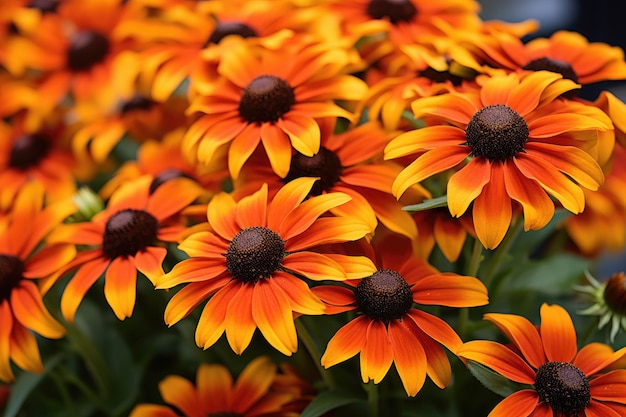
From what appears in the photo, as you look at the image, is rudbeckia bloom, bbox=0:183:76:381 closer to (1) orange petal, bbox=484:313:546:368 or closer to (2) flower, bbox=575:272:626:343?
(1) orange petal, bbox=484:313:546:368

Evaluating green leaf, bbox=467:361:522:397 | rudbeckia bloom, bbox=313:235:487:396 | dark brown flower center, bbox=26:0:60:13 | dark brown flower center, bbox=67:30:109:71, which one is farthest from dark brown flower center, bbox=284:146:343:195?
dark brown flower center, bbox=26:0:60:13

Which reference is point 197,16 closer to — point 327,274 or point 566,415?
point 327,274

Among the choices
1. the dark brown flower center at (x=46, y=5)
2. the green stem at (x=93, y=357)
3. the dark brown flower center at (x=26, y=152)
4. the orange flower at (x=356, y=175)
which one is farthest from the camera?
the dark brown flower center at (x=46, y=5)

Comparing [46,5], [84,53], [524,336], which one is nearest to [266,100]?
[524,336]

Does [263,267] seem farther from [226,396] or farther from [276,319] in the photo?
[226,396]

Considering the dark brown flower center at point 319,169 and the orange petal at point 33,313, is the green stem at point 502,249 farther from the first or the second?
the orange petal at point 33,313

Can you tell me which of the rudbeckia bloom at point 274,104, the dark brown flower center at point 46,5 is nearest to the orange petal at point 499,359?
the rudbeckia bloom at point 274,104
